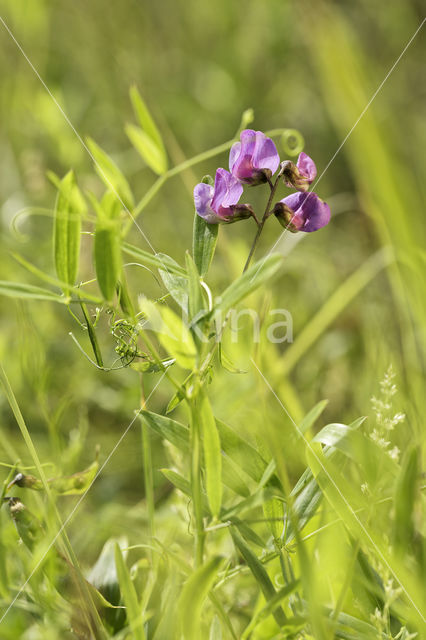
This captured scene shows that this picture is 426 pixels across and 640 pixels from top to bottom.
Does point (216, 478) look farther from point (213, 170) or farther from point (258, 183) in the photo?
point (213, 170)

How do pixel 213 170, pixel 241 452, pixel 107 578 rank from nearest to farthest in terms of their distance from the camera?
pixel 241 452 → pixel 107 578 → pixel 213 170

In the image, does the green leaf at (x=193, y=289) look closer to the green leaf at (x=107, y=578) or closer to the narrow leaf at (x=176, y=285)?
the narrow leaf at (x=176, y=285)

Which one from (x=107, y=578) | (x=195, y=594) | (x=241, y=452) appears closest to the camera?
(x=195, y=594)

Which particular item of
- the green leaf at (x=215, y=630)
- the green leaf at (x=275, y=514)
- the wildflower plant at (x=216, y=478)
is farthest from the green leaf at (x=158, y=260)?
the green leaf at (x=215, y=630)

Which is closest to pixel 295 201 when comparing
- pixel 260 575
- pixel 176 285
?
pixel 176 285

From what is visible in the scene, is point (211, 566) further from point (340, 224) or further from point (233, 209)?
point (340, 224)

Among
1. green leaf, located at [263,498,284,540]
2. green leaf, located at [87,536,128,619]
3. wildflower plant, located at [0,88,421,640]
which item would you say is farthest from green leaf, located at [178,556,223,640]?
green leaf, located at [87,536,128,619]

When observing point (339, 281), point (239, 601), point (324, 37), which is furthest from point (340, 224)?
point (239, 601)
